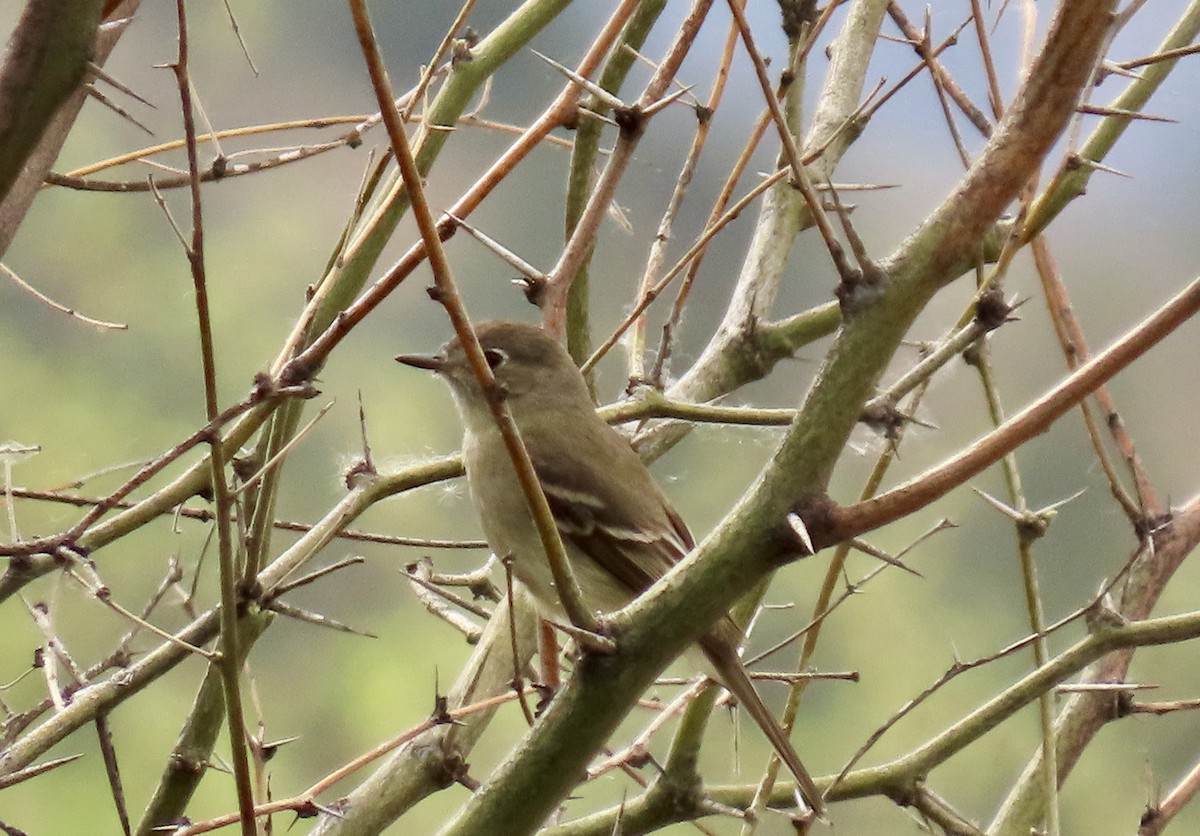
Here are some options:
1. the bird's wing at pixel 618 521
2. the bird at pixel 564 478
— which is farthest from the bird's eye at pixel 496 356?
the bird's wing at pixel 618 521

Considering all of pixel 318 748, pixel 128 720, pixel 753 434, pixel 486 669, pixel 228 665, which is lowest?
pixel 128 720

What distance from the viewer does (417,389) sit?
2.15 meters

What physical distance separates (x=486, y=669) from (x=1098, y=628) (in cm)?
53

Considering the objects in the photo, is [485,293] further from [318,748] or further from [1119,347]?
[1119,347]

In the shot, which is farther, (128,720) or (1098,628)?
(128,720)

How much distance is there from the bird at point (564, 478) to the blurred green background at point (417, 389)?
36cm

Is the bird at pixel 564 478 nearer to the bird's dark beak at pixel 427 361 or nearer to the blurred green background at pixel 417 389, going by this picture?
the bird's dark beak at pixel 427 361

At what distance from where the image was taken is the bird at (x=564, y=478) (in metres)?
1.48

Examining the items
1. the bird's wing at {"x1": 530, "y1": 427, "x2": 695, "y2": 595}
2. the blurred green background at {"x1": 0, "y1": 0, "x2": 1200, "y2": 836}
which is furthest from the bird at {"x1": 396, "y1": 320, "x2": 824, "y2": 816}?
the blurred green background at {"x1": 0, "y1": 0, "x2": 1200, "y2": 836}

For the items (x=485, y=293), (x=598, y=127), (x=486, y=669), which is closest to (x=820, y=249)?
(x=485, y=293)

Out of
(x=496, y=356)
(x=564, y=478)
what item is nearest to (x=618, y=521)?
(x=564, y=478)

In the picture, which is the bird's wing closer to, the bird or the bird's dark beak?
the bird

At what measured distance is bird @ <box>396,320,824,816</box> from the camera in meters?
1.48

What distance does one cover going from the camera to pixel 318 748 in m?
2.08
